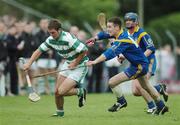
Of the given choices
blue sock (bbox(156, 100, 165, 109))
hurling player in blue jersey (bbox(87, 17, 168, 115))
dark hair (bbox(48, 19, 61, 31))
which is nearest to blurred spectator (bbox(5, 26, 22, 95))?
hurling player in blue jersey (bbox(87, 17, 168, 115))

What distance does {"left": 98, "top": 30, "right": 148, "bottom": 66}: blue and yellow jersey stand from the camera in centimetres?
1827

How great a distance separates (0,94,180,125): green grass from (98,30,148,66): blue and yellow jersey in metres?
1.22

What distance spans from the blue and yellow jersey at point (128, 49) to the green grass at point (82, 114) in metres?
1.22

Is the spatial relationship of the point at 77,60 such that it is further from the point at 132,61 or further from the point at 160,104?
the point at 160,104

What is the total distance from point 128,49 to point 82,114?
186 cm

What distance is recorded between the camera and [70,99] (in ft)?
81.5

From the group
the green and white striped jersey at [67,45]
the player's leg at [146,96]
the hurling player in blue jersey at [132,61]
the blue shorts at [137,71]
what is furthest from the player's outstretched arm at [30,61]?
the player's leg at [146,96]

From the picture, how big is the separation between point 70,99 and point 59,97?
21.3 feet

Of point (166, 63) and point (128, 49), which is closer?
point (128, 49)

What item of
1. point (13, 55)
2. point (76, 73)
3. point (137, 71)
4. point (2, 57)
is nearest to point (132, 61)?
point (137, 71)

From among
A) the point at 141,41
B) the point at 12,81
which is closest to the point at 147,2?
the point at 12,81

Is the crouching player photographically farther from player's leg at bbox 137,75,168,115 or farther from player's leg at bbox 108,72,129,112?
player's leg at bbox 137,75,168,115

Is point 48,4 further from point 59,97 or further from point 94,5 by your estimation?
point 59,97

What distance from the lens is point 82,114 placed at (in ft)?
62.6
